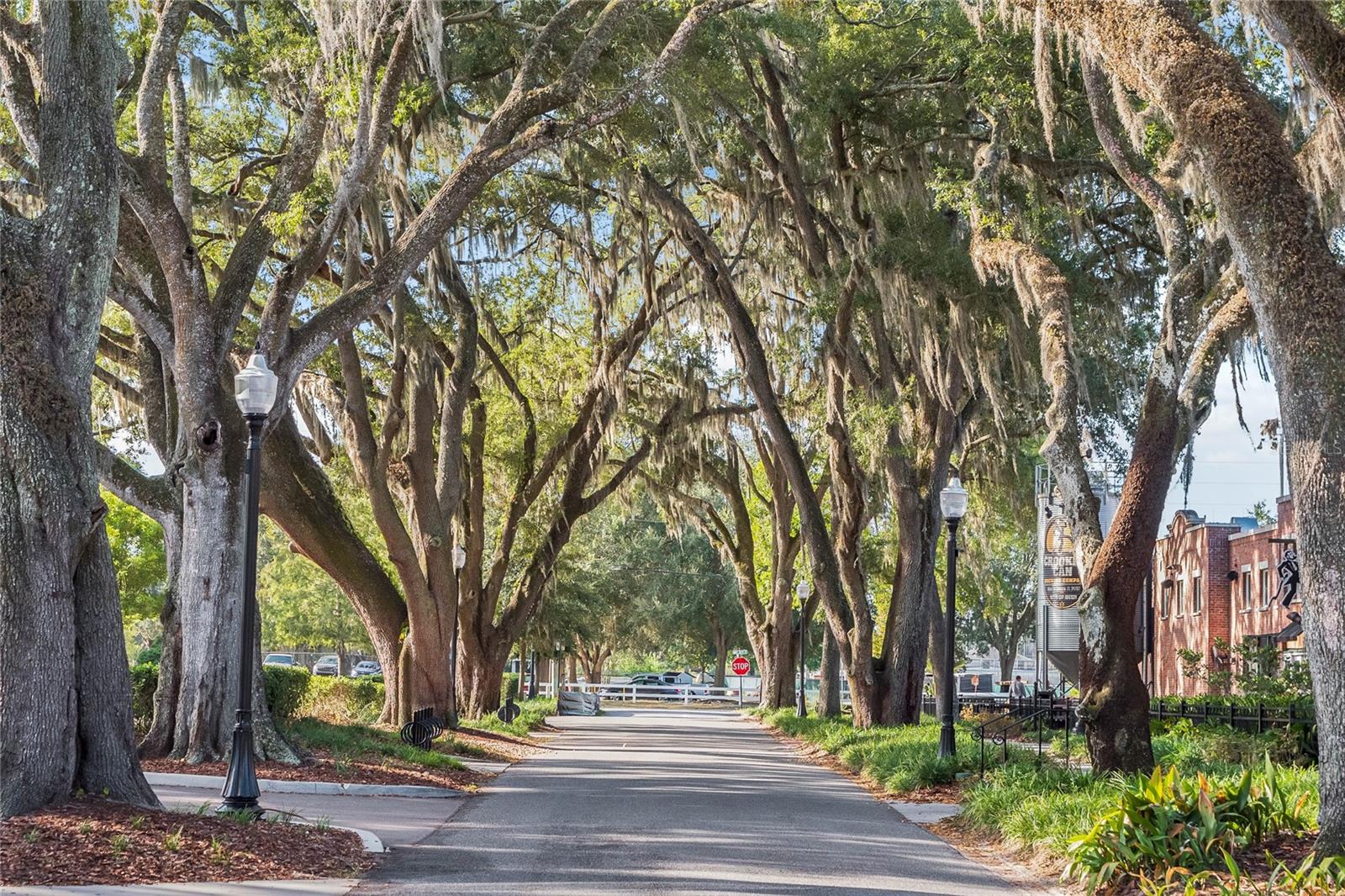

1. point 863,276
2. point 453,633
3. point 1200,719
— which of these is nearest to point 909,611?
point 1200,719

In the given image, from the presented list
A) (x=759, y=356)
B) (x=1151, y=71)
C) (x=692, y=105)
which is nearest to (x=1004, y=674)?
(x=759, y=356)

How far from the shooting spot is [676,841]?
12.0m

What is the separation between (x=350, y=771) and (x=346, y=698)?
678 inches

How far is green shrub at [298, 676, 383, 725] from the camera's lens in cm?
3033

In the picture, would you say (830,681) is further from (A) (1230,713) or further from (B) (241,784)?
(B) (241,784)

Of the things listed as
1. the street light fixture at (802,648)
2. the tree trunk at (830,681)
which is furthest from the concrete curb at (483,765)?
the street light fixture at (802,648)

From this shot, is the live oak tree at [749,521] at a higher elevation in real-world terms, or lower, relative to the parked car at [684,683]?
higher

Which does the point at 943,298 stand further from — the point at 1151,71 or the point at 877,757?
the point at 1151,71

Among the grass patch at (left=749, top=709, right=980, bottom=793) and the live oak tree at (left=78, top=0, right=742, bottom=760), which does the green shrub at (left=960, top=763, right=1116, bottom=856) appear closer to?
the grass patch at (left=749, top=709, right=980, bottom=793)

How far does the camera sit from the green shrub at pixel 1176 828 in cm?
910

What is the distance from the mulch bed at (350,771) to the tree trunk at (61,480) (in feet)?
11.9

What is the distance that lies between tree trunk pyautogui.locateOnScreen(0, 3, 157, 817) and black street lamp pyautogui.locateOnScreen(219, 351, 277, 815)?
64 cm

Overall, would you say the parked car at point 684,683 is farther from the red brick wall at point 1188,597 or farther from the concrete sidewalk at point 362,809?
the concrete sidewalk at point 362,809

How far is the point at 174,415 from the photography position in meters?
18.2
